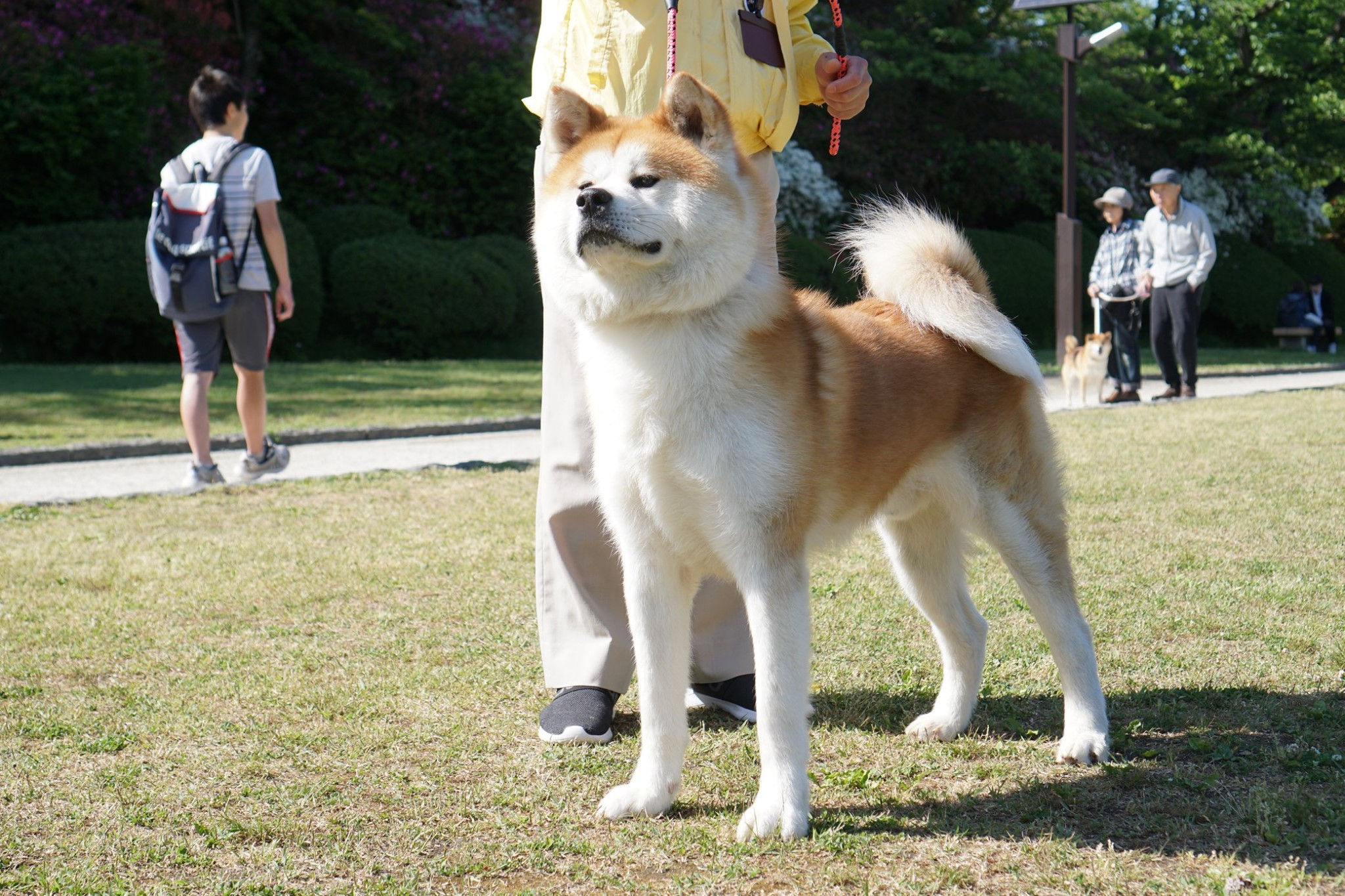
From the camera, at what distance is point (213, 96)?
719 centimetres

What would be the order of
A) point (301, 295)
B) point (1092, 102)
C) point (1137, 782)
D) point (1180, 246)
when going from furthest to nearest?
1. point (1092, 102)
2. point (301, 295)
3. point (1180, 246)
4. point (1137, 782)

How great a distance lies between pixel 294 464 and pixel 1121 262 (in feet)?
29.7

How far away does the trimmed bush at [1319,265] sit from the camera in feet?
96.5

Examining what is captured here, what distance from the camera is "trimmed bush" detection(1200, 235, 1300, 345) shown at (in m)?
26.9

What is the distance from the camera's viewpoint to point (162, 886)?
8.20 feet

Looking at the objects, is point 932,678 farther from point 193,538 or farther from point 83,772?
point 193,538

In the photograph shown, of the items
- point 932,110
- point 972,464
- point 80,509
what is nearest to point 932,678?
point 972,464

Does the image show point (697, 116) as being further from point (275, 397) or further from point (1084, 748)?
point (275, 397)

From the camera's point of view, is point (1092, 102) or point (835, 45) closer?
point (835, 45)

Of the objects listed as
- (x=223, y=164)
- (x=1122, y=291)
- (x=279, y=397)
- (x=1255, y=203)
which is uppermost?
(x=1255, y=203)

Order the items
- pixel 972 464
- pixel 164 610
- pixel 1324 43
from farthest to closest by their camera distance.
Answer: pixel 1324 43 < pixel 164 610 < pixel 972 464

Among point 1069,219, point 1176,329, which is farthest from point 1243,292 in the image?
point 1176,329

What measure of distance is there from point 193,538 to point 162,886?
3602 mm

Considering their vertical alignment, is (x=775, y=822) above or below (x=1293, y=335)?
below
